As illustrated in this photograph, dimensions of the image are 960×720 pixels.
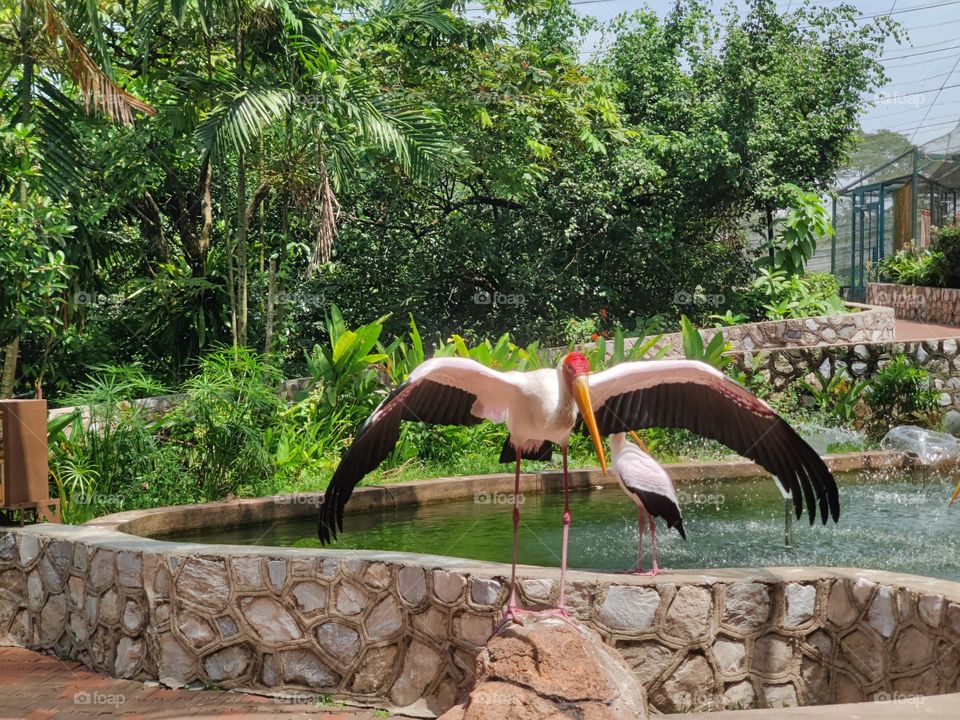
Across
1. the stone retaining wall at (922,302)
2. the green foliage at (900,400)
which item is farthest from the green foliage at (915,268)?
the green foliage at (900,400)

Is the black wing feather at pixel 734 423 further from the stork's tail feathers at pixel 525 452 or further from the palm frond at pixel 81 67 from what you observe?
the palm frond at pixel 81 67

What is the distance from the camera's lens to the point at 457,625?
4.47m

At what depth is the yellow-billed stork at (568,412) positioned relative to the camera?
Answer: 13.1 feet

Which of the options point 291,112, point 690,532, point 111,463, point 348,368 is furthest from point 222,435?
point 291,112

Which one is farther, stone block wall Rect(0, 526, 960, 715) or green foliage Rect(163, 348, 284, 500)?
green foliage Rect(163, 348, 284, 500)

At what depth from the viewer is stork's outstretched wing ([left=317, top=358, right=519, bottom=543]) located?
4051 mm

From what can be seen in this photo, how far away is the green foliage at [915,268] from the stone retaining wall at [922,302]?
0.29 meters

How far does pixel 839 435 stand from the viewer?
11414 mm

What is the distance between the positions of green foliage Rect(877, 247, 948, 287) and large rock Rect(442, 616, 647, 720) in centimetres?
1861

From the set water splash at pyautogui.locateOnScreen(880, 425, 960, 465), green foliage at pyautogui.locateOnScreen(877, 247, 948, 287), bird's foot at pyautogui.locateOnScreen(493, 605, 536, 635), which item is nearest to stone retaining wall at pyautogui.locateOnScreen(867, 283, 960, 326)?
green foliage at pyautogui.locateOnScreen(877, 247, 948, 287)

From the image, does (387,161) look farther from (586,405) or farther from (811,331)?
(586,405)

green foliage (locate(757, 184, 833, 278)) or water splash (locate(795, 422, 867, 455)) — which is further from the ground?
green foliage (locate(757, 184, 833, 278))

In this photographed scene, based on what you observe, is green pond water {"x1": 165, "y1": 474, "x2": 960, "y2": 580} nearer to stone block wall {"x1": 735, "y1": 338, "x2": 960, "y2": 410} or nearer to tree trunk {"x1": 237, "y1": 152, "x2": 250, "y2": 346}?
stone block wall {"x1": 735, "y1": 338, "x2": 960, "y2": 410}

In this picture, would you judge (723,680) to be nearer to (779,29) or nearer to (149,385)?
(149,385)
